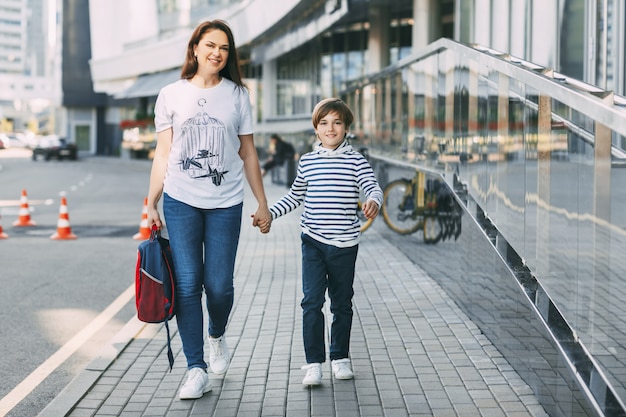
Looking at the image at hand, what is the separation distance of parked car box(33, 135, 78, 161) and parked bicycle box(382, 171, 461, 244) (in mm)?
53221

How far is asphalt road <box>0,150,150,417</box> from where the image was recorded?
19.1 feet

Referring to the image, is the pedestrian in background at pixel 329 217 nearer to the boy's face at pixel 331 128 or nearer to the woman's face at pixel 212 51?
the boy's face at pixel 331 128

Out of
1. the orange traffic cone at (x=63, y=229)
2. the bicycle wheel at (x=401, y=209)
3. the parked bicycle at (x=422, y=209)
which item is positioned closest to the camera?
the parked bicycle at (x=422, y=209)

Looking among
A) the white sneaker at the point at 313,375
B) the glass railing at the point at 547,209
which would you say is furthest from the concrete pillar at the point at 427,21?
the white sneaker at the point at 313,375

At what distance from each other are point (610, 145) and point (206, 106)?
6.91ft

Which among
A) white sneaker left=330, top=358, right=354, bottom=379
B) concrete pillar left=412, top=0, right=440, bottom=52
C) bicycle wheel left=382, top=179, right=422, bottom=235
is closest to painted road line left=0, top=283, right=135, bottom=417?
white sneaker left=330, top=358, right=354, bottom=379

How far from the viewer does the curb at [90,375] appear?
485 centimetres

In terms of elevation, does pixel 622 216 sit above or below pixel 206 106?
below

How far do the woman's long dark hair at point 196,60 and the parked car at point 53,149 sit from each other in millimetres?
59904

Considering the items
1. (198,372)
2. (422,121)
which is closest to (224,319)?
(198,372)

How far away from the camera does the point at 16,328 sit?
287 inches

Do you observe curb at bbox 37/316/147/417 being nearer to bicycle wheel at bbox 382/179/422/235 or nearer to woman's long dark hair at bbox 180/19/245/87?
woman's long dark hair at bbox 180/19/245/87

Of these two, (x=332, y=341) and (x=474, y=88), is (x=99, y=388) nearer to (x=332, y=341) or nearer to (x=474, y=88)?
(x=332, y=341)

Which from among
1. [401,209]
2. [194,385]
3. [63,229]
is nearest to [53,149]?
[63,229]
